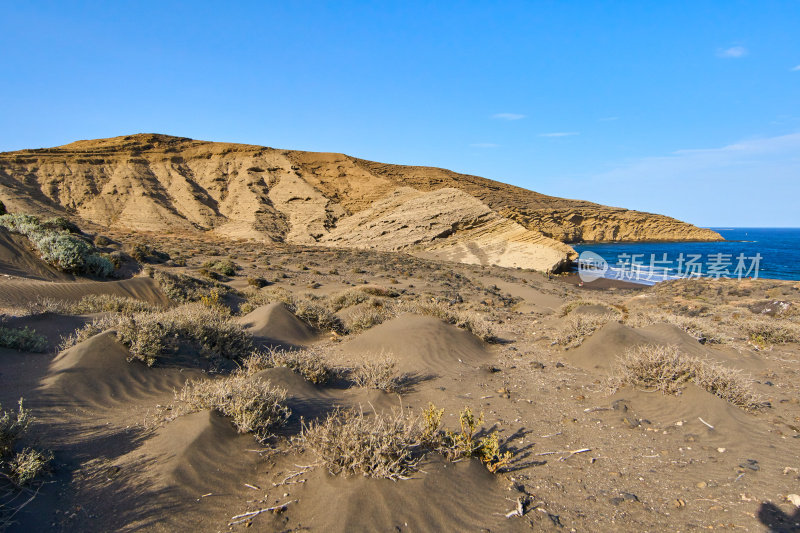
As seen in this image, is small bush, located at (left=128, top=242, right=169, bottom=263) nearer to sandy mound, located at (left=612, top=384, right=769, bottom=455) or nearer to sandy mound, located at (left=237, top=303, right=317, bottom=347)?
sandy mound, located at (left=237, top=303, right=317, bottom=347)

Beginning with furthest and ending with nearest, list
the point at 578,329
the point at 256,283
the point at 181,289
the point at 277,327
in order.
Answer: the point at 256,283
the point at 181,289
the point at 277,327
the point at 578,329

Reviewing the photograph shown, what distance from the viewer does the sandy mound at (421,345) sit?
21.9 ft

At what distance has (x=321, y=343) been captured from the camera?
331 inches

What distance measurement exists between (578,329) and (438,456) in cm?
546

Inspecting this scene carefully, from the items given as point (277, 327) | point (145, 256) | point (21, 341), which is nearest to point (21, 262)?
point (145, 256)

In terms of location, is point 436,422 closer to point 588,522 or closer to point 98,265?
point 588,522

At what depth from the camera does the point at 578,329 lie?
25.9 ft

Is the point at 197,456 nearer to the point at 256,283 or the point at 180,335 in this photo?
the point at 180,335

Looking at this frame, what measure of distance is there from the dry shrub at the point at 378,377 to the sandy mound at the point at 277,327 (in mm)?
2730

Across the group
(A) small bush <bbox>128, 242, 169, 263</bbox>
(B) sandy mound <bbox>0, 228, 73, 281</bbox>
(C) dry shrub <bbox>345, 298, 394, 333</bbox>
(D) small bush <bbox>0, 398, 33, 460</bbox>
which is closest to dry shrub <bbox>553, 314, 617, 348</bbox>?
(C) dry shrub <bbox>345, 298, 394, 333</bbox>

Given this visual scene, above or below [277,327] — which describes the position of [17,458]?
above

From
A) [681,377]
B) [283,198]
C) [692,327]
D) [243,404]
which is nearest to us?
[243,404]

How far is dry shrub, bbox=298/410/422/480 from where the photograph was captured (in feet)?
10.2

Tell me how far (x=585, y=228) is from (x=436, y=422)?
6713 cm
